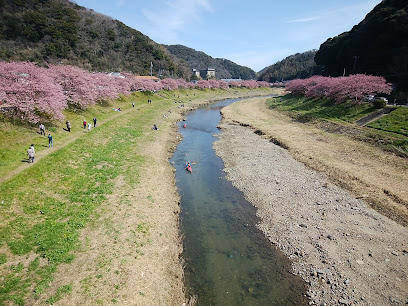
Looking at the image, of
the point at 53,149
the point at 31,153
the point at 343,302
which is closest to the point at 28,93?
the point at 53,149

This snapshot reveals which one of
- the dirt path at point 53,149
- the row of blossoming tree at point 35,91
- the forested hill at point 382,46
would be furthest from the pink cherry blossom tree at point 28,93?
the forested hill at point 382,46

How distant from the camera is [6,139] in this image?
25250mm

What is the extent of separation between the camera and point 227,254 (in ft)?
53.4

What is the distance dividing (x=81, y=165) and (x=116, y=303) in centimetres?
1784

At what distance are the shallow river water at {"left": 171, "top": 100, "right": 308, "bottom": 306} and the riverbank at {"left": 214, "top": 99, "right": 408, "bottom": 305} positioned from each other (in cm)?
110

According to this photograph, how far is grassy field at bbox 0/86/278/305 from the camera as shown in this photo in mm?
12219

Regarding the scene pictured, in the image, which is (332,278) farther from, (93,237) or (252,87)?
(252,87)

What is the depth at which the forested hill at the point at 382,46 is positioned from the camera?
184ft

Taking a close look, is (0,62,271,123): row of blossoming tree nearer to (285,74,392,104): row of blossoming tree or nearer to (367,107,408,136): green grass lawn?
(367,107,408,136): green grass lawn

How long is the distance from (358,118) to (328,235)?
37101 millimetres

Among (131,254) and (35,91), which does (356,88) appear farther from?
(35,91)

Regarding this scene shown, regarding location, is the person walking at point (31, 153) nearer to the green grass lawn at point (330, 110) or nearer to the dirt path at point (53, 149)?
the dirt path at point (53, 149)

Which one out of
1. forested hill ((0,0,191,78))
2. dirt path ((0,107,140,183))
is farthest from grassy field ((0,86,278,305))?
forested hill ((0,0,191,78))

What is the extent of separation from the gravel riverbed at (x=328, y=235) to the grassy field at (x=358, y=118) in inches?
610
